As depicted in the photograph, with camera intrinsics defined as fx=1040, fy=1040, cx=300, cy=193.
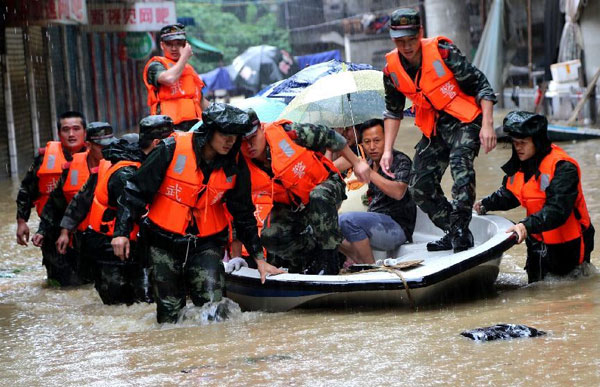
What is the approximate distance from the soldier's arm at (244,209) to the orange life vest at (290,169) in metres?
0.31

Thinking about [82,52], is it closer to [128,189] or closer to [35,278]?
[35,278]

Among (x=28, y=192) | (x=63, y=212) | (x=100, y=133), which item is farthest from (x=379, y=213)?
(x=28, y=192)

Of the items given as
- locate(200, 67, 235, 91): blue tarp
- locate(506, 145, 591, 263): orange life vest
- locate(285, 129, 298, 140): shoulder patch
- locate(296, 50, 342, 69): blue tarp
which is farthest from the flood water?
locate(296, 50, 342, 69): blue tarp

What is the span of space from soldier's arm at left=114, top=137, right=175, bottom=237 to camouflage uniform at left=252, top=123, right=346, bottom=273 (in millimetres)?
771

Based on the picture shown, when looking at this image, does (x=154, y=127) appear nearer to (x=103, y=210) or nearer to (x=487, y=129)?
(x=103, y=210)

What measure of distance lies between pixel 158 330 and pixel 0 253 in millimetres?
4699

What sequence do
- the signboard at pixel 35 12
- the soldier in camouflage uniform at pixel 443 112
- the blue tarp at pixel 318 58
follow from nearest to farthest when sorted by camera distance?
the soldier in camouflage uniform at pixel 443 112
the signboard at pixel 35 12
the blue tarp at pixel 318 58

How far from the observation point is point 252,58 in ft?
132

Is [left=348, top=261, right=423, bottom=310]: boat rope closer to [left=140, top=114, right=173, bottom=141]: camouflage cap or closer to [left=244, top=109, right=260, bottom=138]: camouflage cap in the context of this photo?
[left=244, top=109, right=260, bottom=138]: camouflage cap

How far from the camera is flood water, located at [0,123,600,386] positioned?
192 inches

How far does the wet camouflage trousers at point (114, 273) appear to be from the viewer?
301 inches

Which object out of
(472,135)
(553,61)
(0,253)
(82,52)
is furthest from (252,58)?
(472,135)

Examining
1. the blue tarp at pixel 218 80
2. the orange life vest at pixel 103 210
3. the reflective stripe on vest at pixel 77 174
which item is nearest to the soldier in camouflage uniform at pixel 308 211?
the orange life vest at pixel 103 210

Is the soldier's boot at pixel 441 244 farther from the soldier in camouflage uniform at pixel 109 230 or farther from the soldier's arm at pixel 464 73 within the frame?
the soldier in camouflage uniform at pixel 109 230
